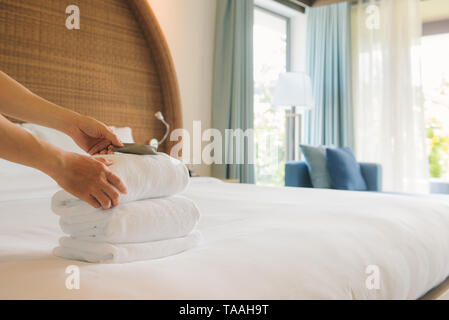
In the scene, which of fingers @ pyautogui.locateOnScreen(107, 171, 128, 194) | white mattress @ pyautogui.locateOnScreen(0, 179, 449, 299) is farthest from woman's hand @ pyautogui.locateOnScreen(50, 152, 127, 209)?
white mattress @ pyautogui.locateOnScreen(0, 179, 449, 299)

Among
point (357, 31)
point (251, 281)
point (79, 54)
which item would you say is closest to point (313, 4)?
point (357, 31)

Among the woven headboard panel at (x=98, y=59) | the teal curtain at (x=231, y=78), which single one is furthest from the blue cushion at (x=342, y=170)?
the woven headboard panel at (x=98, y=59)

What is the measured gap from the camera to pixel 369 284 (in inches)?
41.4

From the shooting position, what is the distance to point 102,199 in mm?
933

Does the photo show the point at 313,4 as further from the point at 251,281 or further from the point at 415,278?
the point at 251,281

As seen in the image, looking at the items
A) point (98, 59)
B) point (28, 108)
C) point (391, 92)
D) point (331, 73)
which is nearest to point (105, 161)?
point (28, 108)

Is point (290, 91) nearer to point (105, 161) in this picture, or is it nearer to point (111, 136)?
point (111, 136)

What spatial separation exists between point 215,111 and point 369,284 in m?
3.25

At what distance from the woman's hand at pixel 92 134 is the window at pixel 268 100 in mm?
3877

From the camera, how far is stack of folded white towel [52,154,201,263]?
940 mm

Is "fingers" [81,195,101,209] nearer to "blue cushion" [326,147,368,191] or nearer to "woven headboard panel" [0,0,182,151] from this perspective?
"woven headboard panel" [0,0,182,151]

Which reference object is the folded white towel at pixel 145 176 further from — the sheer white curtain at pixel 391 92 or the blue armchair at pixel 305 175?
the sheer white curtain at pixel 391 92

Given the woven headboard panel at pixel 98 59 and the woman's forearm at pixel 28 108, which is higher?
the woven headboard panel at pixel 98 59

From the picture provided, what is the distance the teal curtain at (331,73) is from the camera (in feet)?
17.3
